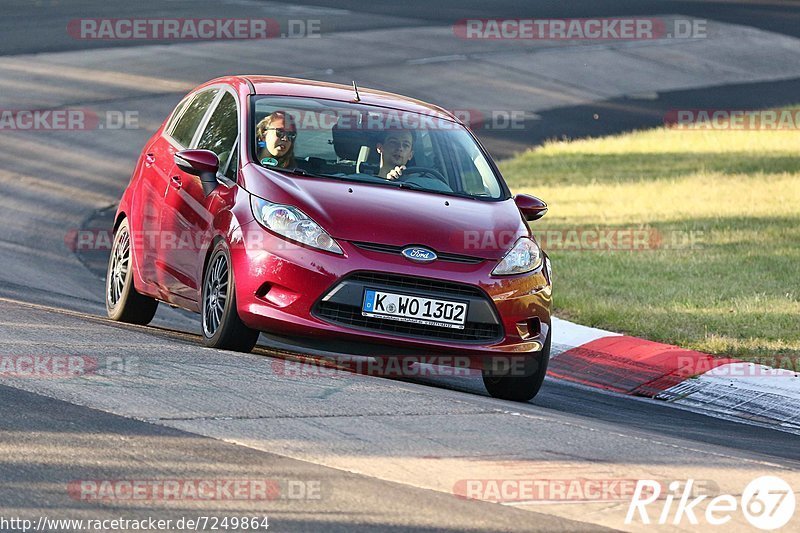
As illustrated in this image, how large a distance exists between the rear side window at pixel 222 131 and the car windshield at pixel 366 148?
18 cm

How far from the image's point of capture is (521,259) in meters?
8.89

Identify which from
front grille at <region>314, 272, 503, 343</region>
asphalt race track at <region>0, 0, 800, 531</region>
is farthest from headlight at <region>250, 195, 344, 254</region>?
asphalt race track at <region>0, 0, 800, 531</region>

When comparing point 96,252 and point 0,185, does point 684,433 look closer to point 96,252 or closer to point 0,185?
point 96,252

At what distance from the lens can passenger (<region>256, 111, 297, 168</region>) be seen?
9297 mm

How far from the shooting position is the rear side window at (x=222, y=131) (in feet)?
31.4

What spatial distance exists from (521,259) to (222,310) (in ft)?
5.88

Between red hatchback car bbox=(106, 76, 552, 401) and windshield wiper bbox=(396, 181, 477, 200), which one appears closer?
red hatchback car bbox=(106, 76, 552, 401)

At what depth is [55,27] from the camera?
2930 centimetres

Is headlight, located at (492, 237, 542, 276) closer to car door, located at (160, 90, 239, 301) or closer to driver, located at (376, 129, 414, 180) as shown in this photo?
driver, located at (376, 129, 414, 180)

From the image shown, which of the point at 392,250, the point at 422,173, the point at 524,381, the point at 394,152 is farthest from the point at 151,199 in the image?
the point at 524,381

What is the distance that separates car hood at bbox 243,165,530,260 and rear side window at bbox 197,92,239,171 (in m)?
0.53

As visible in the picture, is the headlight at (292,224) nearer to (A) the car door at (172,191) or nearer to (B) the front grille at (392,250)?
(B) the front grille at (392,250)

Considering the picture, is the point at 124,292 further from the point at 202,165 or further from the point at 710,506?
the point at 710,506

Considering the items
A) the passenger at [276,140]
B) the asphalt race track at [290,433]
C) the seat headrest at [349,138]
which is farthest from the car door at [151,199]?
the seat headrest at [349,138]
